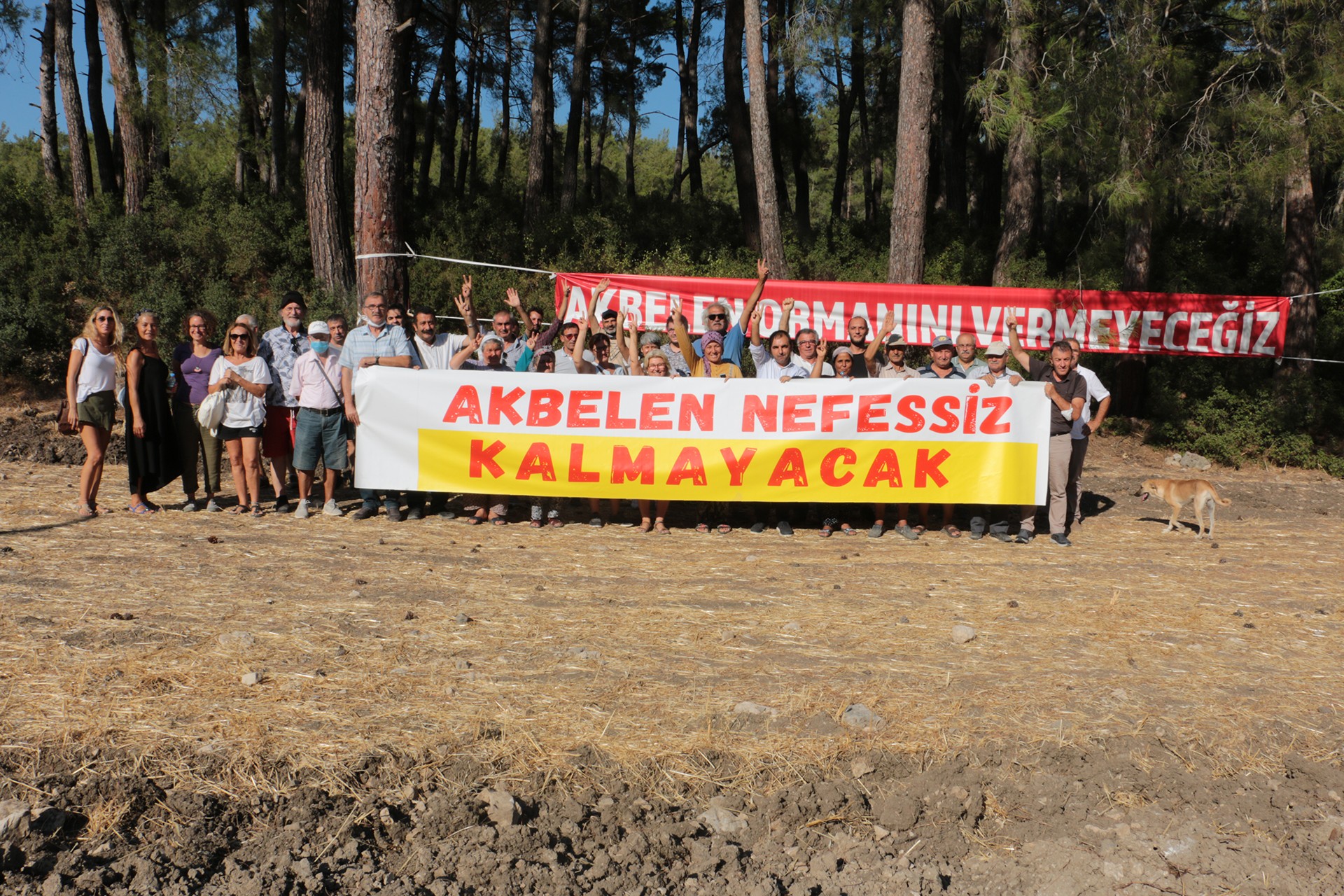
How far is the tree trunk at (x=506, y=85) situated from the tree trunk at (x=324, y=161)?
12391 mm

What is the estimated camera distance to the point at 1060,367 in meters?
8.29

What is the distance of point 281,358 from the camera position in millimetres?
8453

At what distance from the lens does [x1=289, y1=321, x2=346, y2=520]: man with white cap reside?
8172mm

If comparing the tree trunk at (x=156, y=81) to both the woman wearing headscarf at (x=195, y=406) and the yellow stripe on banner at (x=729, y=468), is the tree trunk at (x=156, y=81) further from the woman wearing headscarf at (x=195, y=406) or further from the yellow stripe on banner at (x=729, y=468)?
the yellow stripe on banner at (x=729, y=468)

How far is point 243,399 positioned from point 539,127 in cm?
1433

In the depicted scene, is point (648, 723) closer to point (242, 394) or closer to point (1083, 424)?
Answer: point (242, 394)

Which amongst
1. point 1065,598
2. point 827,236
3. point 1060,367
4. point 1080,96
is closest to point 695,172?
point 827,236

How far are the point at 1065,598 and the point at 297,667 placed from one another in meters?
4.62

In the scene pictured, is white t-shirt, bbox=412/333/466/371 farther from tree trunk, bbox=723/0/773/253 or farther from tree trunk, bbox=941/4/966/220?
tree trunk, bbox=941/4/966/220

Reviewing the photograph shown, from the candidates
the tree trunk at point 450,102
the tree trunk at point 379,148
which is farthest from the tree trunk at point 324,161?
the tree trunk at point 450,102

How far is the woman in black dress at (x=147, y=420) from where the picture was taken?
7824mm

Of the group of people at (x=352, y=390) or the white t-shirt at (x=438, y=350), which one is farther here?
the white t-shirt at (x=438, y=350)

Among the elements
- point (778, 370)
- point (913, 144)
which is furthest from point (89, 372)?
point (913, 144)

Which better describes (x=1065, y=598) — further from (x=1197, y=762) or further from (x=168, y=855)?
(x=168, y=855)
